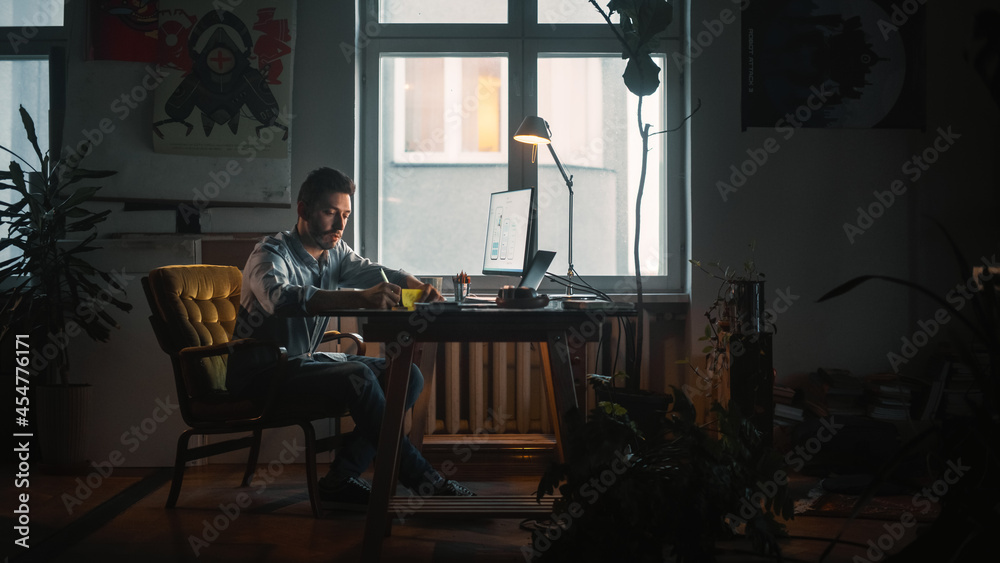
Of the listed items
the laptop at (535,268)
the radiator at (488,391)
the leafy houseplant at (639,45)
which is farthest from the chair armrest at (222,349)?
the leafy houseplant at (639,45)

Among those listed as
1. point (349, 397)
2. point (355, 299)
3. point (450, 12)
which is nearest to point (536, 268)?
point (355, 299)

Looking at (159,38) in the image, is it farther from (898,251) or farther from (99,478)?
(898,251)

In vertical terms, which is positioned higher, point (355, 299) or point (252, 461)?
point (355, 299)

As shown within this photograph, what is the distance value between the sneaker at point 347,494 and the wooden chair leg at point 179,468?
1.60 feet

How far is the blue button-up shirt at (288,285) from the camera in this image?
2.12 m

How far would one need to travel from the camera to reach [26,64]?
3.32 metres

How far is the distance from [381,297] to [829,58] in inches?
99.3

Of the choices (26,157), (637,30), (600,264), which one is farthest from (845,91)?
(26,157)

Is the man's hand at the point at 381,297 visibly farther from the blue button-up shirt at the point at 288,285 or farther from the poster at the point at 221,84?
the poster at the point at 221,84

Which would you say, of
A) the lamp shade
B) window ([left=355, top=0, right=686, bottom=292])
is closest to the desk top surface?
the lamp shade

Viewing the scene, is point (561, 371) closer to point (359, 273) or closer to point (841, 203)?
point (359, 273)

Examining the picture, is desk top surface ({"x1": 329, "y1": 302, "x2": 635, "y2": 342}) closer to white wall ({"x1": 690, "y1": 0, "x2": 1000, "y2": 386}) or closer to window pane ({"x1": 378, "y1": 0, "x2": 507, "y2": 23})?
white wall ({"x1": 690, "y1": 0, "x2": 1000, "y2": 386})

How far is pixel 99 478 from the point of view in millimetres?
2850
